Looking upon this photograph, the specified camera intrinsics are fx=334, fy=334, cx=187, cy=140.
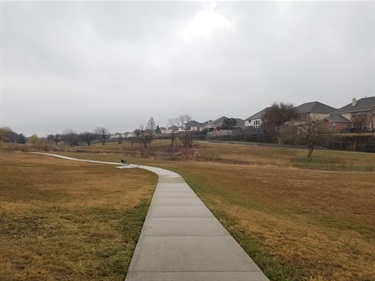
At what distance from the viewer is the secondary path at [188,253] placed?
4562mm

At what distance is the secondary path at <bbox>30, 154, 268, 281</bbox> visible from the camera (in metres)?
4.56

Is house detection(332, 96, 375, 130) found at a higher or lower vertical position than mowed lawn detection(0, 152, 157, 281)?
higher

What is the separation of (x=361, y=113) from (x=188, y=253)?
84.0m

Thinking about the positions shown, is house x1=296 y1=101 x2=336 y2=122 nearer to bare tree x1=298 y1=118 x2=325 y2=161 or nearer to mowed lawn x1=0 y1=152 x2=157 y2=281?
bare tree x1=298 y1=118 x2=325 y2=161

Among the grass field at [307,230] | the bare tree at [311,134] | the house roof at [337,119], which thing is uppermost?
the house roof at [337,119]

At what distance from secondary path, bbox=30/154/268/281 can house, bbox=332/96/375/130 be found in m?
71.6

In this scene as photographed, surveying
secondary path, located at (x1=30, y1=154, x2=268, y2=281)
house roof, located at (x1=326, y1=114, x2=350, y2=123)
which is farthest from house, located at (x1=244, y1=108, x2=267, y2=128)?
secondary path, located at (x1=30, y1=154, x2=268, y2=281)

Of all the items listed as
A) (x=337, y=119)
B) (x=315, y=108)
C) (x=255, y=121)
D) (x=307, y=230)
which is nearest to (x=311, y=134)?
(x=337, y=119)

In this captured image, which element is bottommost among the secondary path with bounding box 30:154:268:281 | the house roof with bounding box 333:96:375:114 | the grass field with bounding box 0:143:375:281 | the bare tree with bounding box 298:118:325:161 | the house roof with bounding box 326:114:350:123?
A: the grass field with bounding box 0:143:375:281

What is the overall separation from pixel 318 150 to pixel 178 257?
58.5 metres

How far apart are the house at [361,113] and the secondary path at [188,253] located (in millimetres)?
71625

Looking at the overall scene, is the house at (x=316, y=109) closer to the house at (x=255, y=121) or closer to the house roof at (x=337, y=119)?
the house roof at (x=337, y=119)

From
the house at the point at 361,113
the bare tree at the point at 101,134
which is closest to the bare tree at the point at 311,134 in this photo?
the house at the point at 361,113

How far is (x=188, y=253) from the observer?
17.9ft
